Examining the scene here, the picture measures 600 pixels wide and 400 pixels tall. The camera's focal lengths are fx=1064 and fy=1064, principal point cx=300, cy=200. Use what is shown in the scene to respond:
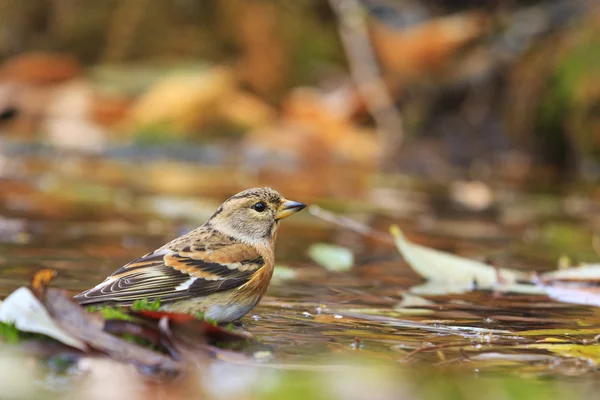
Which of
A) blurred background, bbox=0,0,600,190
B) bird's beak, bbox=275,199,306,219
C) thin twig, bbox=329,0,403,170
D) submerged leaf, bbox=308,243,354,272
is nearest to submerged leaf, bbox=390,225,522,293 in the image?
submerged leaf, bbox=308,243,354,272

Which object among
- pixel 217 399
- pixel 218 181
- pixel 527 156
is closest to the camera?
pixel 217 399

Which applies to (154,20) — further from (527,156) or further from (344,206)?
(344,206)

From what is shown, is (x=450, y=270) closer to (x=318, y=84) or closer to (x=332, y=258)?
(x=332, y=258)

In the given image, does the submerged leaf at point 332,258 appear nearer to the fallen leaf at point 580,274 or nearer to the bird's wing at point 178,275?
the fallen leaf at point 580,274

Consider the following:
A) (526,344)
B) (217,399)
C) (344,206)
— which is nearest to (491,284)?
(526,344)

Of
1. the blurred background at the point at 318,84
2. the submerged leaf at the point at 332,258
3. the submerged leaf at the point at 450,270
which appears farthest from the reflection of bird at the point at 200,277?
the blurred background at the point at 318,84

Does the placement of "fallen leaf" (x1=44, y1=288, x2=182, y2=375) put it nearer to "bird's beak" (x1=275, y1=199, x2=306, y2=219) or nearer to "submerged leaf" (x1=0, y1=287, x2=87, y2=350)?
"submerged leaf" (x1=0, y1=287, x2=87, y2=350)

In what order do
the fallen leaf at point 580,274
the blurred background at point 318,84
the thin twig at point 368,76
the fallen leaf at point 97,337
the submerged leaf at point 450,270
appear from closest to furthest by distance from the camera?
the fallen leaf at point 97,337
the fallen leaf at point 580,274
the submerged leaf at point 450,270
the blurred background at point 318,84
the thin twig at point 368,76
